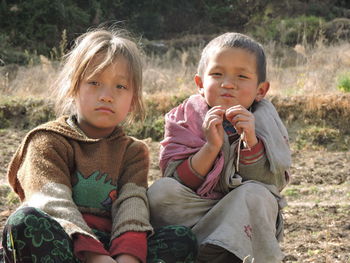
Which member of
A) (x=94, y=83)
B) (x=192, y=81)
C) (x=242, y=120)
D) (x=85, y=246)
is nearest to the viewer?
(x=85, y=246)

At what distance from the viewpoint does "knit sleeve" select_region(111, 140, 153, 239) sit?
2.57m

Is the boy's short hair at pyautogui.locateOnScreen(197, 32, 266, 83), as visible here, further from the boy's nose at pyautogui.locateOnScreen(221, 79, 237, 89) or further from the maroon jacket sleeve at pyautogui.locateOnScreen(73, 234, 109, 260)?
the maroon jacket sleeve at pyautogui.locateOnScreen(73, 234, 109, 260)

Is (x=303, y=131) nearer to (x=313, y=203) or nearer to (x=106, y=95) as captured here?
(x=313, y=203)

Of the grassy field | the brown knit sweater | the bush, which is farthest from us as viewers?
the bush

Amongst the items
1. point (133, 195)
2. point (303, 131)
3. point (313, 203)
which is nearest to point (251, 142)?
point (133, 195)

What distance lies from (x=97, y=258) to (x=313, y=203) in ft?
8.52

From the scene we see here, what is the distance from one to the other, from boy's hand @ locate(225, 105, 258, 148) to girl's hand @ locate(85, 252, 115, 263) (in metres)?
0.78

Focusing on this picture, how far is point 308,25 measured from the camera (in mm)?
18453

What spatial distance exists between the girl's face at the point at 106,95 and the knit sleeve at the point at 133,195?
7.3 inches

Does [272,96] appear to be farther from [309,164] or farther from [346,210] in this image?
[346,210]

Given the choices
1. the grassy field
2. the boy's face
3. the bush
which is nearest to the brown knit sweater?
the boy's face

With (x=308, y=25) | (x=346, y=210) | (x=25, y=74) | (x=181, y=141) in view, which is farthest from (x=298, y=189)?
(x=308, y=25)

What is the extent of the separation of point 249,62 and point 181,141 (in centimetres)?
48

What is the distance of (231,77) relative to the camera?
2820mm
